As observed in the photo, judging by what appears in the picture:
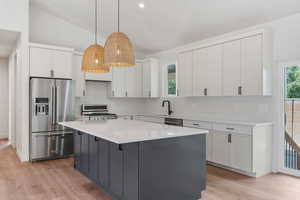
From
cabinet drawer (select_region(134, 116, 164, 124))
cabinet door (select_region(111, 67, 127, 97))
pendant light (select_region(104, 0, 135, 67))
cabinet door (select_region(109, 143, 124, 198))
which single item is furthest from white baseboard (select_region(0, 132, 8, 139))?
pendant light (select_region(104, 0, 135, 67))

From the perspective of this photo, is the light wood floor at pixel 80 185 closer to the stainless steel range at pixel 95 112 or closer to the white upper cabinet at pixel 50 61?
the stainless steel range at pixel 95 112

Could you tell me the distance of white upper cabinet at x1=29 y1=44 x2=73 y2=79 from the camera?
15.5 ft

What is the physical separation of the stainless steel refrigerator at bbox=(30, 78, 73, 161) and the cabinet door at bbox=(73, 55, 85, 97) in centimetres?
46

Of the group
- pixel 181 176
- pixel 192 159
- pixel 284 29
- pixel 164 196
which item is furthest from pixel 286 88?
pixel 164 196

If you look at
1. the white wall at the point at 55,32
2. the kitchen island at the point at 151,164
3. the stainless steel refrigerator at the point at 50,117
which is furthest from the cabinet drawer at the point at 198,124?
the white wall at the point at 55,32

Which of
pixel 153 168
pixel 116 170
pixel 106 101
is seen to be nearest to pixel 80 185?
pixel 116 170

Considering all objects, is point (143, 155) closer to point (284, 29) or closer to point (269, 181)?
point (269, 181)

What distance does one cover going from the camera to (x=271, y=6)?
142 inches

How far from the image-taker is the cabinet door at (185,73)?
5.07m

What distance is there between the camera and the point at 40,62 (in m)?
4.80

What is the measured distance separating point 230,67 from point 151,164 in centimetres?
274

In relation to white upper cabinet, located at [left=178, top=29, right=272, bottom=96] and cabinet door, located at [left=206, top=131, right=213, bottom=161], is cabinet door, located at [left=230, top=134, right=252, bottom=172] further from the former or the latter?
white upper cabinet, located at [left=178, top=29, right=272, bottom=96]

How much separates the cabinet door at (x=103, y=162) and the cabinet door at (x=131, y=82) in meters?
3.43

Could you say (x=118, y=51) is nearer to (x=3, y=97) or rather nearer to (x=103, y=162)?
(x=103, y=162)
